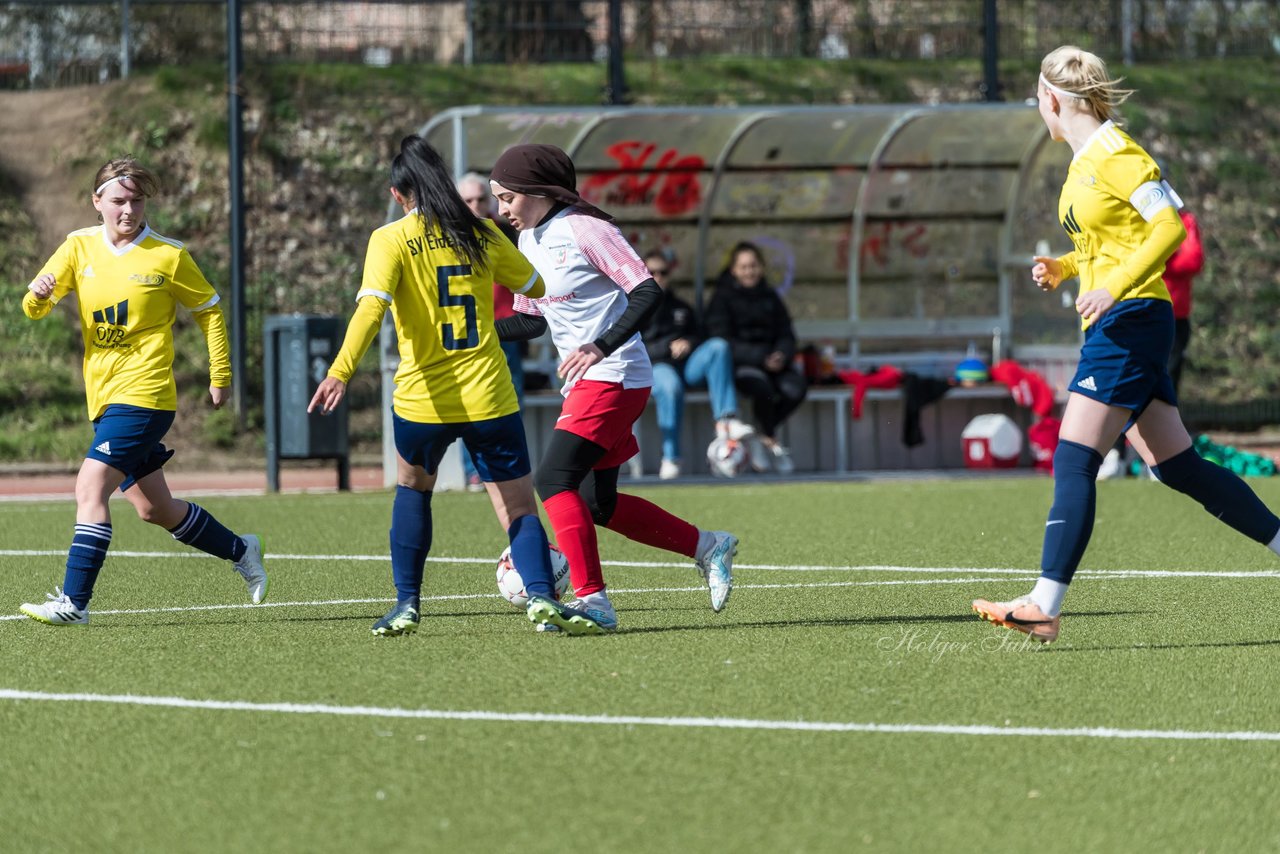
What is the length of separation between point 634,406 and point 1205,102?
60.4ft

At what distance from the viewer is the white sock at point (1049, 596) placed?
20.6ft

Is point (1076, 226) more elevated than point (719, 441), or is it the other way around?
point (1076, 226)

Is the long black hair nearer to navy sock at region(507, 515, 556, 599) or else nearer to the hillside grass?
navy sock at region(507, 515, 556, 599)

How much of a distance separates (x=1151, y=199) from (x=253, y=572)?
3.74m

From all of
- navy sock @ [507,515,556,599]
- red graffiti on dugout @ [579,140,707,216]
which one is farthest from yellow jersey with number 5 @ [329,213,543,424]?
red graffiti on dugout @ [579,140,707,216]

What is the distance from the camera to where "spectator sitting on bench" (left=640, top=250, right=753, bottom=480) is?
1462 cm

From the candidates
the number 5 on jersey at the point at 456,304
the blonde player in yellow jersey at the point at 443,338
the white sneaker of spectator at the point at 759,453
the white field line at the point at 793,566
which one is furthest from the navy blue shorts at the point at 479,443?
the white sneaker of spectator at the point at 759,453

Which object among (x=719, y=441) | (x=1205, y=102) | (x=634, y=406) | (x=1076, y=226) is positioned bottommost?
(x=719, y=441)

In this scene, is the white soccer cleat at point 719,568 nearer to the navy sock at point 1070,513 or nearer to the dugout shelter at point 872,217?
the navy sock at point 1070,513

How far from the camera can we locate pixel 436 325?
671cm

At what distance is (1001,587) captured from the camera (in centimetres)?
823

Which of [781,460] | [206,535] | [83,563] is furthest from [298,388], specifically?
[83,563]

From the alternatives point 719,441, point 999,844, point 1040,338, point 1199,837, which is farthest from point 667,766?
point 1040,338

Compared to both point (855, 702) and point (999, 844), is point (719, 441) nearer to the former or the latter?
point (855, 702)
